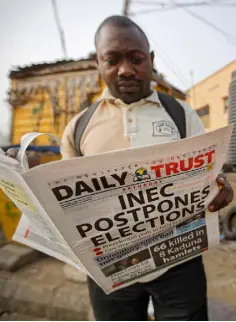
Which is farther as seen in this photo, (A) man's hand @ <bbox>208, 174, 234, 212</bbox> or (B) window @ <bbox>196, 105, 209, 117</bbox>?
(B) window @ <bbox>196, 105, 209, 117</bbox>

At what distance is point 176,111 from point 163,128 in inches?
3.8

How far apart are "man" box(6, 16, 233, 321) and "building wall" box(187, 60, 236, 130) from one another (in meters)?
10.6

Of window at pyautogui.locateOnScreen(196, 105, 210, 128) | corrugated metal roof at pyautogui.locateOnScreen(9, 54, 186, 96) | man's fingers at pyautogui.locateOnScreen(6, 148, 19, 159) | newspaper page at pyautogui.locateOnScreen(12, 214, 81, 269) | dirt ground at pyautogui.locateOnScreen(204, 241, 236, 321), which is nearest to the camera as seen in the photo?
man's fingers at pyautogui.locateOnScreen(6, 148, 19, 159)

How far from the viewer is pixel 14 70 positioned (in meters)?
6.46

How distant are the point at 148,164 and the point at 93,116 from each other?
0.42 metres

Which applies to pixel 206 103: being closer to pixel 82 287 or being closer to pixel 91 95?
pixel 91 95

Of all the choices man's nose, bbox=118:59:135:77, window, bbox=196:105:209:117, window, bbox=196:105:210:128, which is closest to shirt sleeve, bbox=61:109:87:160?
man's nose, bbox=118:59:135:77

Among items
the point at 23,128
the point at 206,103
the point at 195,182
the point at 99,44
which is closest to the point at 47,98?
the point at 23,128

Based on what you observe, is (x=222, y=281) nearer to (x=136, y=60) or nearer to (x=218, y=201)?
(x=218, y=201)

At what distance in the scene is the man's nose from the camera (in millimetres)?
771

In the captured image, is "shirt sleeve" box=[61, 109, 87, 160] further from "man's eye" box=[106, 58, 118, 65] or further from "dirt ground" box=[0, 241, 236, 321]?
"dirt ground" box=[0, 241, 236, 321]

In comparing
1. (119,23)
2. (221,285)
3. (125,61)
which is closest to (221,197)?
(125,61)

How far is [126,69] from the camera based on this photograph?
77 cm

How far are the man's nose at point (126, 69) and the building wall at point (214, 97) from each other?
10.7m
